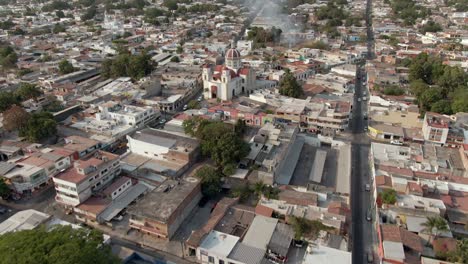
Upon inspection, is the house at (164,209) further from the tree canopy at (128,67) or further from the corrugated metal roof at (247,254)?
the tree canopy at (128,67)

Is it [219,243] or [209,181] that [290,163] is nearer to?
[209,181]

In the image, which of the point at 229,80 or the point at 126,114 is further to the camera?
the point at 229,80

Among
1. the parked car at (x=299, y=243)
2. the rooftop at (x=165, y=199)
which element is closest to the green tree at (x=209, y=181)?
the rooftop at (x=165, y=199)

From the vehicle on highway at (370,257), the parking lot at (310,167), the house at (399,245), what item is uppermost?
the house at (399,245)

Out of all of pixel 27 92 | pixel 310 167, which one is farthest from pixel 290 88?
pixel 27 92

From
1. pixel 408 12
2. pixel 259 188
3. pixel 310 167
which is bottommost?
pixel 310 167

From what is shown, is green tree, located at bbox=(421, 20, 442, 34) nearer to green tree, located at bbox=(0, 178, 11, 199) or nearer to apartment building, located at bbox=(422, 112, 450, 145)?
apartment building, located at bbox=(422, 112, 450, 145)

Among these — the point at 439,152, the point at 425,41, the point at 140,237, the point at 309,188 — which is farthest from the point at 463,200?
the point at 425,41
